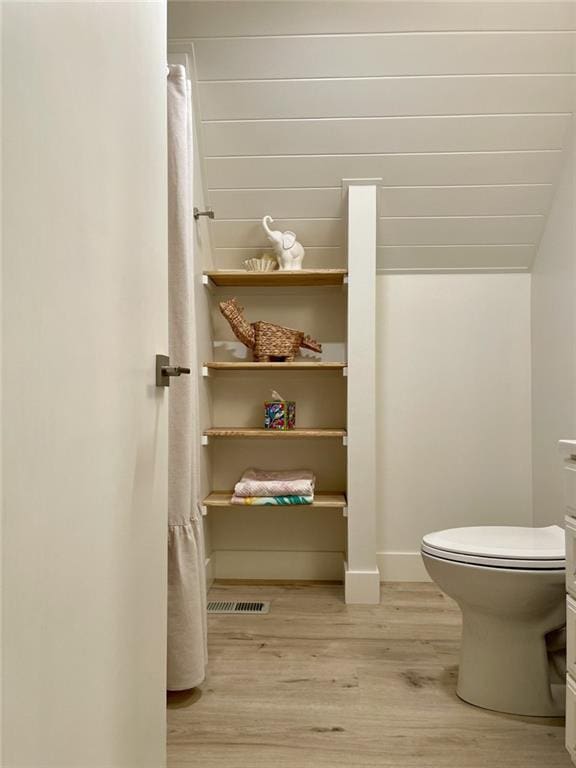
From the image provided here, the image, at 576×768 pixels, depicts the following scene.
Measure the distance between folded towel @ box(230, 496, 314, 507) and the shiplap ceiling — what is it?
47.1 inches

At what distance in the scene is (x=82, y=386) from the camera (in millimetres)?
867

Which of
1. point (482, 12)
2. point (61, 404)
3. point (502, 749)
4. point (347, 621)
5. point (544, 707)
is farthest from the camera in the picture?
point (347, 621)

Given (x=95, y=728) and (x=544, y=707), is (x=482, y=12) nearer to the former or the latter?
(x=544, y=707)

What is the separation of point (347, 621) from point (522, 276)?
1857 mm

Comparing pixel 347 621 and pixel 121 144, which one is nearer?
pixel 121 144

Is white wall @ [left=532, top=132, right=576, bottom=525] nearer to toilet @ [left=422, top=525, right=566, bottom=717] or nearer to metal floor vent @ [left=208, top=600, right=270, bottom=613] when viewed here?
toilet @ [left=422, top=525, right=566, bottom=717]

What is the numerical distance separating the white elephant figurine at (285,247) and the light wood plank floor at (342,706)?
157 cm

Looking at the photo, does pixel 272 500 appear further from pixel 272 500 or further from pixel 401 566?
pixel 401 566

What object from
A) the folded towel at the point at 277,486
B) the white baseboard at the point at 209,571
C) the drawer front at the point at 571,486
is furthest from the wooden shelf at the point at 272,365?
the drawer front at the point at 571,486

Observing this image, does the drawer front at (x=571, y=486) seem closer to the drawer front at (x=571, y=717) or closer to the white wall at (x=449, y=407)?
the drawer front at (x=571, y=717)

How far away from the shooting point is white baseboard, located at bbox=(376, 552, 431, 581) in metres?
3.10

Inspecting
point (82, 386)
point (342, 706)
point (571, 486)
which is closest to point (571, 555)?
point (571, 486)

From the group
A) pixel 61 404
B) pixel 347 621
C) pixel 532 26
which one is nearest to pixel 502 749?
pixel 347 621

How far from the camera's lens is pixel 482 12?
2.34m
